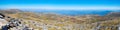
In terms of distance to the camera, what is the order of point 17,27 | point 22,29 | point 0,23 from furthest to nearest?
point 0,23 < point 17,27 < point 22,29

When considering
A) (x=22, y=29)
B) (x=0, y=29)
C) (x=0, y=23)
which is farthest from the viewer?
(x=0, y=23)

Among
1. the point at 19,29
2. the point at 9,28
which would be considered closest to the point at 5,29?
the point at 9,28

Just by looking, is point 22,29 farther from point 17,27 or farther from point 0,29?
point 0,29

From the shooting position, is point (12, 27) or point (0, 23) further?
point (0, 23)

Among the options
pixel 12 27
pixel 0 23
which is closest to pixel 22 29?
pixel 12 27

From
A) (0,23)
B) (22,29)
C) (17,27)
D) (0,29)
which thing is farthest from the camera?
(0,23)

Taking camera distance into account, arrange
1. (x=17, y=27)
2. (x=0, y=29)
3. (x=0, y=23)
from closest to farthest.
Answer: (x=17, y=27), (x=0, y=29), (x=0, y=23)

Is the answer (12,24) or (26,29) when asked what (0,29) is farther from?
(26,29)

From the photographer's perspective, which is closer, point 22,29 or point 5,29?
point 22,29

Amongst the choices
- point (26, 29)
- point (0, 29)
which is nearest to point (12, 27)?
point (26, 29)
